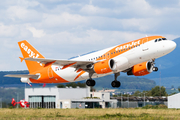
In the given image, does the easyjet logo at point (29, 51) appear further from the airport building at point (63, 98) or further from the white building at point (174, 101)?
the airport building at point (63, 98)

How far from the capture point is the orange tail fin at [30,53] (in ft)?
184

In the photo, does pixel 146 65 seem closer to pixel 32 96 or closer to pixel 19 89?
pixel 19 89

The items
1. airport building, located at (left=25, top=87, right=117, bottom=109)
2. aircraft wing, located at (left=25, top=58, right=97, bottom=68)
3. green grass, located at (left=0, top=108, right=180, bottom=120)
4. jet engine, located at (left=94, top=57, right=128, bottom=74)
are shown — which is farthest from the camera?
airport building, located at (left=25, top=87, right=117, bottom=109)

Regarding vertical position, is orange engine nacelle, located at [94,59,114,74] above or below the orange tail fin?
below

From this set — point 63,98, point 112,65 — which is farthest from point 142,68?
point 63,98

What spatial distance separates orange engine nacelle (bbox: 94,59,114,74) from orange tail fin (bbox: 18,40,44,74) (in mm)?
14103

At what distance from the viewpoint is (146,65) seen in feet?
152

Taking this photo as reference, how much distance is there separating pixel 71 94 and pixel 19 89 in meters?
19.4

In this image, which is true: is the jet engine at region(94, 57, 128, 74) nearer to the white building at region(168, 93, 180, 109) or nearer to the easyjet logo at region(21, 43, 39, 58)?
the easyjet logo at region(21, 43, 39, 58)

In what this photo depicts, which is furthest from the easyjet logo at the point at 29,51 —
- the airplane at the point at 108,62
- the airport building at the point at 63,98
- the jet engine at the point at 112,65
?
the airport building at the point at 63,98

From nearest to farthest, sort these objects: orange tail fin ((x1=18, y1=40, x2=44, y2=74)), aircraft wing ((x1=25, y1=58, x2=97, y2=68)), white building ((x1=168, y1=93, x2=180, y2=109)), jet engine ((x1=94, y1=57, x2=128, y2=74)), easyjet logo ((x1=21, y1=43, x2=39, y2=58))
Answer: jet engine ((x1=94, y1=57, x2=128, y2=74)) → aircraft wing ((x1=25, y1=58, x2=97, y2=68)) → orange tail fin ((x1=18, y1=40, x2=44, y2=74)) → easyjet logo ((x1=21, y1=43, x2=39, y2=58)) → white building ((x1=168, y1=93, x2=180, y2=109))

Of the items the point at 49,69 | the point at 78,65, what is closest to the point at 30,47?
the point at 49,69

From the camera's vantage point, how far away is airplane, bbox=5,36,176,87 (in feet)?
139

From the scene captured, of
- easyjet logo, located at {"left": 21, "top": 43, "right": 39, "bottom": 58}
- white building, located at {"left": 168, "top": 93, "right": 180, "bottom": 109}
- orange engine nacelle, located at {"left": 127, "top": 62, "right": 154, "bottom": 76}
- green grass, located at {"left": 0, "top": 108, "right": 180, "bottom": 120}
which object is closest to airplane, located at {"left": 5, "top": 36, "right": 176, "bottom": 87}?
orange engine nacelle, located at {"left": 127, "top": 62, "right": 154, "bottom": 76}
